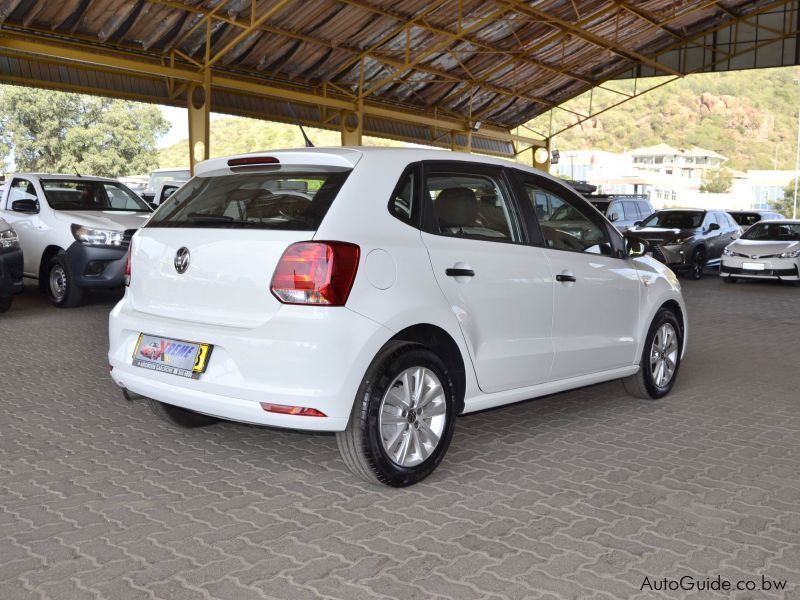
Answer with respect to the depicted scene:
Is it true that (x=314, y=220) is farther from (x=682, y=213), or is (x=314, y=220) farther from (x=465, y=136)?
(x=465, y=136)

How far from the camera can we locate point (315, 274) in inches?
145

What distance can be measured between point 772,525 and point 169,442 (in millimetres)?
3258

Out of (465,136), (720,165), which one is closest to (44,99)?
(465,136)

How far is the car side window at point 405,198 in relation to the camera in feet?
13.4

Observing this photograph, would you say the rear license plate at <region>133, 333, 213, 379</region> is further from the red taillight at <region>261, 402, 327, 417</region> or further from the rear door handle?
the rear door handle

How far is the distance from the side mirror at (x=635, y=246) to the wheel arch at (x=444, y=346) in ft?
6.68

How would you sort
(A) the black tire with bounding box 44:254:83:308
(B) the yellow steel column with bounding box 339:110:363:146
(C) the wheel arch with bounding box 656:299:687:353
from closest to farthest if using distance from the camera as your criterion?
(C) the wheel arch with bounding box 656:299:687:353 < (A) the black tire with bounding box 44:254:83:308 < (B) the yellow steel column with bounding box 339:110:363:146

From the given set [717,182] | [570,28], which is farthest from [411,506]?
[717,182]

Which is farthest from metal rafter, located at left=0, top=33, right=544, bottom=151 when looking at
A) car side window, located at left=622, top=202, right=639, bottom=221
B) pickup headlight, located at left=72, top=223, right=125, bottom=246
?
car side window, located at left=622, top=202, right=639, bottom=221

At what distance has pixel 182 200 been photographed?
4.55 m

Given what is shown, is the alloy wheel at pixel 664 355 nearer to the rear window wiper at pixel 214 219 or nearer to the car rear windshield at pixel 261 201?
the car rear windshield at pixel 261 201

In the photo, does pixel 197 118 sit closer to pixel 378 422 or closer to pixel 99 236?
pixel 99 236

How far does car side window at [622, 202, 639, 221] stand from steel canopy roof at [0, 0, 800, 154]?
5937mm

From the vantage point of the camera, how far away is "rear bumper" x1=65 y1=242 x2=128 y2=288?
33.5 feet
